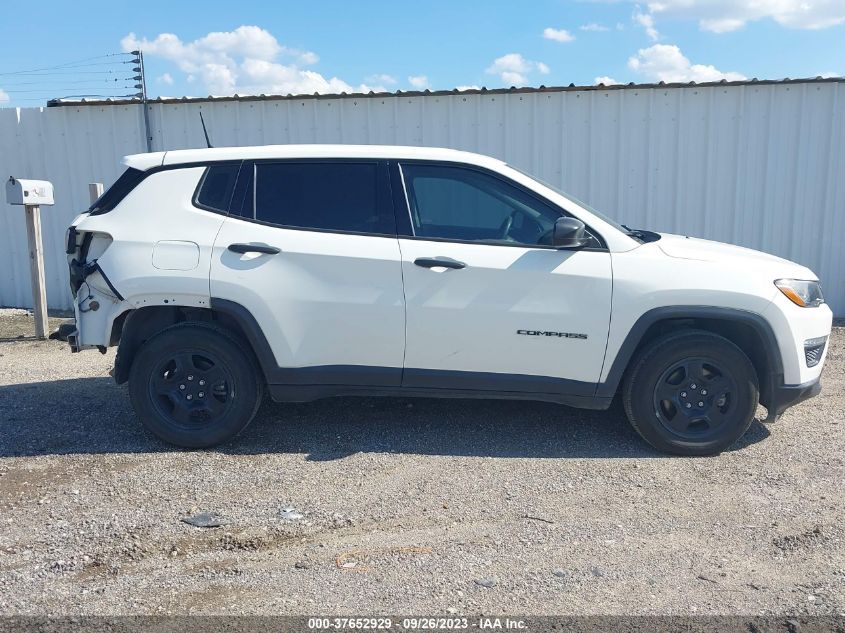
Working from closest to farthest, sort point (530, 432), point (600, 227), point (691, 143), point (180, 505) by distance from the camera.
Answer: point (180, 505) → point (600, 227) → point (530, 432) → point (691, 143)

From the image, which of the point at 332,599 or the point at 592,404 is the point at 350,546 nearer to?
the point at 332,599

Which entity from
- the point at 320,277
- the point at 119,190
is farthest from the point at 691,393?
the point at 119,190

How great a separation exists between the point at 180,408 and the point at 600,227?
295cm

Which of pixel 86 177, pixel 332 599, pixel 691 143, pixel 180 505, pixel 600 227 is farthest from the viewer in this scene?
pixel 86 177

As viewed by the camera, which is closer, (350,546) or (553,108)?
(350,546)

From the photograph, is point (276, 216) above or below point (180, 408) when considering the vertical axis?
above

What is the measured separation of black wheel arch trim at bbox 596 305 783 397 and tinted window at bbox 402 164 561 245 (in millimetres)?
785

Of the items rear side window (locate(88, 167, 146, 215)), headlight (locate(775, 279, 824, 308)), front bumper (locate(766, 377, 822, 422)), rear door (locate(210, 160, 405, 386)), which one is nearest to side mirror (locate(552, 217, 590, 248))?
rear door (locate(210, 160, 405, 386))

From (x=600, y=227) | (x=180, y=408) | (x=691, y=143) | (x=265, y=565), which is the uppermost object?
(x=691, y=143)

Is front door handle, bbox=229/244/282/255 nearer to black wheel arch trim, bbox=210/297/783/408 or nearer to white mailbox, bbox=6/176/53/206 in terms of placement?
black wheel arch trim, bbox=210/297/783/408

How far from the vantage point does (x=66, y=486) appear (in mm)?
4395

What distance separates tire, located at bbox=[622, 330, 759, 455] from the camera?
15.4ft

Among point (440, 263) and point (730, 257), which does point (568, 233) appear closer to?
point (440, 263)

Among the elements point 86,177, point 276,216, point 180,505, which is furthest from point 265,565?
point 86,177
